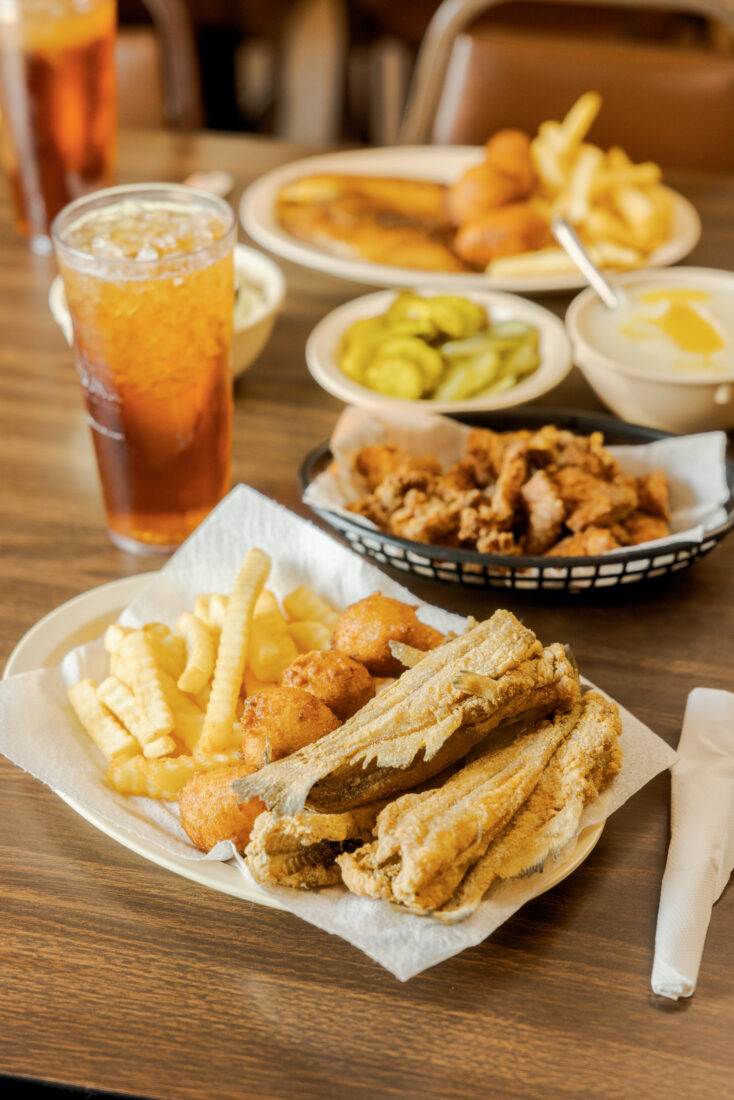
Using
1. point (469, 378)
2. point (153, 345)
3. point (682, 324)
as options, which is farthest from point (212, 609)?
point (682, 324)

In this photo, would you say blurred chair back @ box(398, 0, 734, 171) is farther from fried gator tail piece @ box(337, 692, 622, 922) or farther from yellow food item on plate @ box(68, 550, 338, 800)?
fried gator tail piece @ box(337, 692, 622, 922)

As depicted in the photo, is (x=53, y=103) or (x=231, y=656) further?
(x=53, y=103)

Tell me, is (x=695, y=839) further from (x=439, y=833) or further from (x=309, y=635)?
(x=309, y=635)

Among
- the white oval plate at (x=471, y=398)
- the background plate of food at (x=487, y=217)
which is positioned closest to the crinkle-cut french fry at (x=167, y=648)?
the white oval plate at (x=471, y=398)

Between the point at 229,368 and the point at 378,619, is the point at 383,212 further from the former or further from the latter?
the point at 378,619

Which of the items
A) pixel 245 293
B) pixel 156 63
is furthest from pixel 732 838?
pixel 156 63

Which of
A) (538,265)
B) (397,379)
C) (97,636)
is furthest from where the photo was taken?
(538,265)

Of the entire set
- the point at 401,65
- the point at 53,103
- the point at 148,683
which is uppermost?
the point at 53,103
